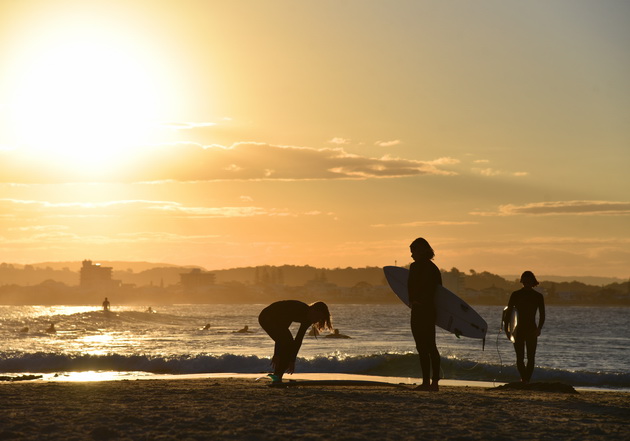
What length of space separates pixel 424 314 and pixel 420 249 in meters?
0.93

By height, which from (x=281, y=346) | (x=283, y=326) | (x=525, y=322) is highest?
(x=525, y=322)

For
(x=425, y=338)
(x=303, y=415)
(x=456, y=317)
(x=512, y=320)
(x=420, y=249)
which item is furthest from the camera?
(x=512, y=320)

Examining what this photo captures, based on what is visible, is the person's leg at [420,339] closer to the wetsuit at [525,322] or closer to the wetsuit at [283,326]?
the wetsuit at [283,326]

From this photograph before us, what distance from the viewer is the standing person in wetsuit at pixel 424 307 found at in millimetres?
11312

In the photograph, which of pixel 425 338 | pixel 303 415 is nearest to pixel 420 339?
pixel 425 338

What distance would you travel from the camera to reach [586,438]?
23.5 feet

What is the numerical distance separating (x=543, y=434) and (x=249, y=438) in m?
2.68

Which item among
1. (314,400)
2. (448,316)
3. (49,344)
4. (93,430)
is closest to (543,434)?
(314,400)

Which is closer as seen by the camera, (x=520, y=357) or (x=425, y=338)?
(x=425, y=338)

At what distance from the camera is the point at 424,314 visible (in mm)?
11328

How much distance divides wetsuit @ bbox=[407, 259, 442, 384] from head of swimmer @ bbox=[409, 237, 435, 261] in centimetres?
14

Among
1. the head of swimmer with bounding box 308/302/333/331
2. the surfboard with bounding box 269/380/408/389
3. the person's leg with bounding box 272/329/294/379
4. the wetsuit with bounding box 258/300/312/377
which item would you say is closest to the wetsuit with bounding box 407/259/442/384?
the surfboard with bounding box 269/380/408/389

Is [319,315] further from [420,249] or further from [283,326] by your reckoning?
[420,249]

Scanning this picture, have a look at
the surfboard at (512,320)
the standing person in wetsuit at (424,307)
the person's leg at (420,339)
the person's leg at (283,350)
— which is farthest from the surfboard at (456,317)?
the person's leg at (283,350)
